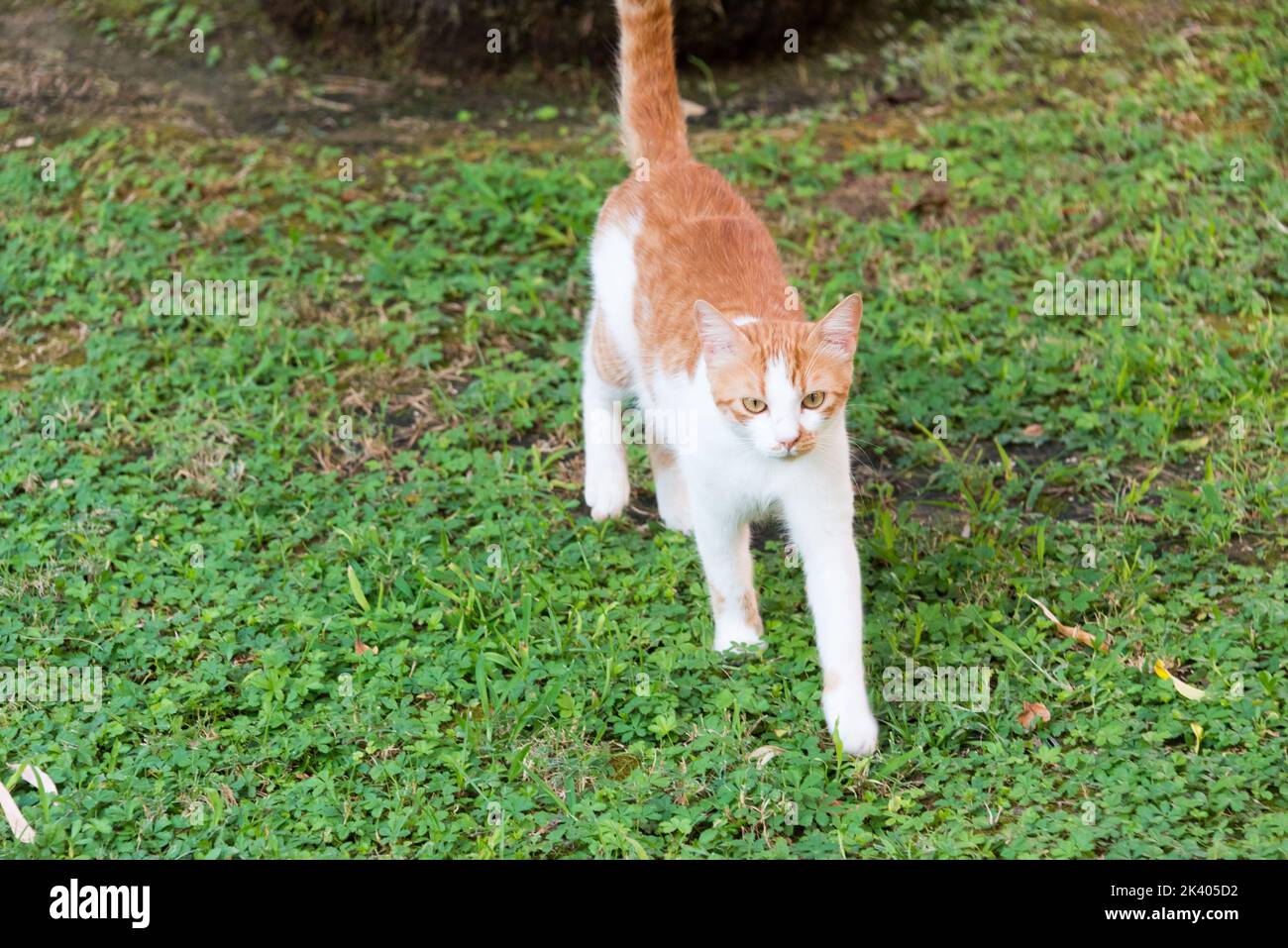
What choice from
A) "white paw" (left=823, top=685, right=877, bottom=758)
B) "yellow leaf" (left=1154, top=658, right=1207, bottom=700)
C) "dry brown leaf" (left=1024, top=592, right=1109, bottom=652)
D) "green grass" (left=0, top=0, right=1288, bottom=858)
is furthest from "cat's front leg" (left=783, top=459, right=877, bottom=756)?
"yellow leaf" (left=1154, top=658, right=1207, bottom=700)

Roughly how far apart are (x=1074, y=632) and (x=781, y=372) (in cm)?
135

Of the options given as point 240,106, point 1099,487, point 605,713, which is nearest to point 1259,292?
point 1099,487

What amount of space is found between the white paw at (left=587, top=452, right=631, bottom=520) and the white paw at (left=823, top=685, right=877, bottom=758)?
1.31 meters

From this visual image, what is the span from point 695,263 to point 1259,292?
9.64 feet

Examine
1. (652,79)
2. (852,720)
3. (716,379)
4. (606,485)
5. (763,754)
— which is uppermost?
(652,79)

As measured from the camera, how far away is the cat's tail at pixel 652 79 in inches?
201

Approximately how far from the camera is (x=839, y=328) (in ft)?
12.9

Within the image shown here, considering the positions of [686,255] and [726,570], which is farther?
[686,255]

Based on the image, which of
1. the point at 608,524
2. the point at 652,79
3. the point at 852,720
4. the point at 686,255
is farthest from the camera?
the point at 652,79

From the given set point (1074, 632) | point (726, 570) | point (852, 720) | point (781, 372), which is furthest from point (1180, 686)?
point (781, 372)

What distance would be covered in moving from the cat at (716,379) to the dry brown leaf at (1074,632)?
0.60m

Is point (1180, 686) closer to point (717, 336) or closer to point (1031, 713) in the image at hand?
A: point (1031, 713)

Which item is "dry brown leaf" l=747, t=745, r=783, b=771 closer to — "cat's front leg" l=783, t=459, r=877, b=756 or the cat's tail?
"cat's front leg" l=783, t=459, r=877, b=756
